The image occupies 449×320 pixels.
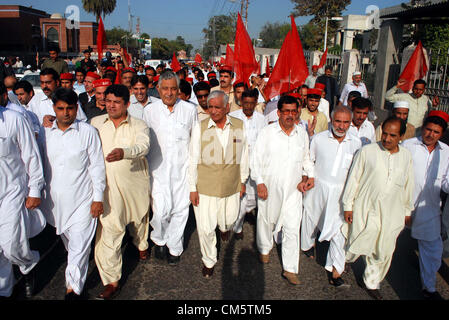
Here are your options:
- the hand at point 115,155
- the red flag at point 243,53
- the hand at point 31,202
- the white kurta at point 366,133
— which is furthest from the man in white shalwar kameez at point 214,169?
the red flag at point 243,53

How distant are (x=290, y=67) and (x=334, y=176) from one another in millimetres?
2147

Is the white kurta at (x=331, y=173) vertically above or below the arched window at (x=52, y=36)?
below

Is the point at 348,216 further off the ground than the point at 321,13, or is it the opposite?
the point at 321,13

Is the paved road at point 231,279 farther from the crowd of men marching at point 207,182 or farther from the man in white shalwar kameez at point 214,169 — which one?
the man in white shalwar kameez at point 214,169

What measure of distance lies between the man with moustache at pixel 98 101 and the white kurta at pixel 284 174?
6.97ft

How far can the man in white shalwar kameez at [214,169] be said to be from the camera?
147 inches

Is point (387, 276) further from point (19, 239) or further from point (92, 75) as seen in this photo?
point (92, 75)

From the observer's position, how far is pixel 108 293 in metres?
3.42

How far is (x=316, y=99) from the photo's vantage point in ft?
17.1

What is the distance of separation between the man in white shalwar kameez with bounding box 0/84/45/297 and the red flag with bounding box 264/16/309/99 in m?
3.38

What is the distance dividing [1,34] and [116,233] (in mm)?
53388

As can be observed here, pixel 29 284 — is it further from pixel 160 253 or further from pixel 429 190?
pixel 429 190

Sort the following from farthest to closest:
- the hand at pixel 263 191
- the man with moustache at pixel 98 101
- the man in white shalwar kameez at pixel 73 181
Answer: the man with moustache at pixel 98 101, the hand at pixel 263 191, the man in white shalwar kameez at pixel 73 181

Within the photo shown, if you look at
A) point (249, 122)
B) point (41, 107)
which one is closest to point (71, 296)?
point (249, 122)
